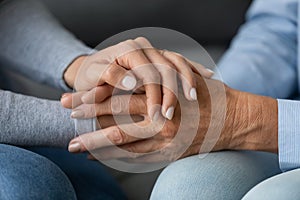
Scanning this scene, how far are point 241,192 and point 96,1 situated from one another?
2.18 feet

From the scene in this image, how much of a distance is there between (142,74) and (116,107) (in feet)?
0.20

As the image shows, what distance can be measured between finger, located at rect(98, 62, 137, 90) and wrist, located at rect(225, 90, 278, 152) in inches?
6.0

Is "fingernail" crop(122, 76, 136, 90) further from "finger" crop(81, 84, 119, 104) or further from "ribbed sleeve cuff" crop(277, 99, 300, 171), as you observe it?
"ribbed sleeve cuff" crop(277, 99, 300, 171)

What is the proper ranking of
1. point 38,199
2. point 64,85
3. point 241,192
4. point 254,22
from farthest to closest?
1. point 254,22
2. point 64,85
3. point 241,192
4. point 38,199

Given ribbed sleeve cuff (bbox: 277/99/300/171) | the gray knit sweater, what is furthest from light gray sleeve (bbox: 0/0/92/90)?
ribbed sleeve cuff (bbox: 277/99/300/171)

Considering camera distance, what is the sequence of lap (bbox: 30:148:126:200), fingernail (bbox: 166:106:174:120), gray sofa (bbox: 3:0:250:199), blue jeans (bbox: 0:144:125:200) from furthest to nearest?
1. gray sofa (bbox: 3:0:250:199)
2. lap (bbox: 30:148:126:200)
3. fingernail (bbox: 166:106:174:120)
4. blue jeans (bbox: 0:144:125:200)

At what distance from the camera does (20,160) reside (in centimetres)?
81

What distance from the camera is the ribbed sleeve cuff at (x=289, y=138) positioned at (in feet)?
3.03

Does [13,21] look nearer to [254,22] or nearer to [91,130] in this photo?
[91,130]

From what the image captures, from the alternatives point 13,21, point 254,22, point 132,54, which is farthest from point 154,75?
point 254,22

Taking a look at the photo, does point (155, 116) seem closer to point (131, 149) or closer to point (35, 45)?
point (131, 149)

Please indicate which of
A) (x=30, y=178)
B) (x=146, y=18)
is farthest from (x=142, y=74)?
(x=146, y=18)

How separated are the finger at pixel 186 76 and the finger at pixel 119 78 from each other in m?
0.07

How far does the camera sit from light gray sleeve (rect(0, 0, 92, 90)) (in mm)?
1081
